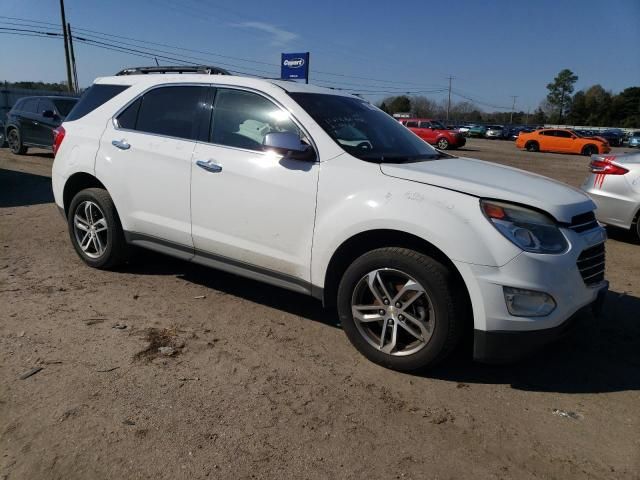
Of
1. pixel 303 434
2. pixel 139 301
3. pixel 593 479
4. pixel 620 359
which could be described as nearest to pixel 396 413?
pixel 303 434

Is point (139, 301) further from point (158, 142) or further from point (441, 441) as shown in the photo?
point (441, 441)

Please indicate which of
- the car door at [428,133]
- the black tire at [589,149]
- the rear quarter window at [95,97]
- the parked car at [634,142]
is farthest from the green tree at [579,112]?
the rear quarter window at [95,97]

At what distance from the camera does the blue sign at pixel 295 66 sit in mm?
21094

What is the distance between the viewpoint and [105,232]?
16.1 ft

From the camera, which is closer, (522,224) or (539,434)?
(539,434)

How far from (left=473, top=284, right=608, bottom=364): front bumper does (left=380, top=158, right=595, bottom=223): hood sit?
66 cm

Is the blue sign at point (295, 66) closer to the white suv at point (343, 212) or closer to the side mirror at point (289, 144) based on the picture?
the white suv at point (343, 212)

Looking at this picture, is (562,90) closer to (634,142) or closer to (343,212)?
(634,142)

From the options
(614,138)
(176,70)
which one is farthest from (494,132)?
(176,70)

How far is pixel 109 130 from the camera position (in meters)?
4.71

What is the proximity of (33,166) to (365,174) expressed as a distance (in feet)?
38.6

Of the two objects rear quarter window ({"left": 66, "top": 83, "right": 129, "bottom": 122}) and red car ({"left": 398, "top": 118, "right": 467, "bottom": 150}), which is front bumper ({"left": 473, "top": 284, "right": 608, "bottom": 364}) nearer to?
rear quarter window ({"left": 66, "top": 83, "right": 129, "bottom": 122})

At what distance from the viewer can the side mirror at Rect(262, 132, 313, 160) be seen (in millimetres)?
3471

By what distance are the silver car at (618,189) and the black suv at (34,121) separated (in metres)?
11.7
